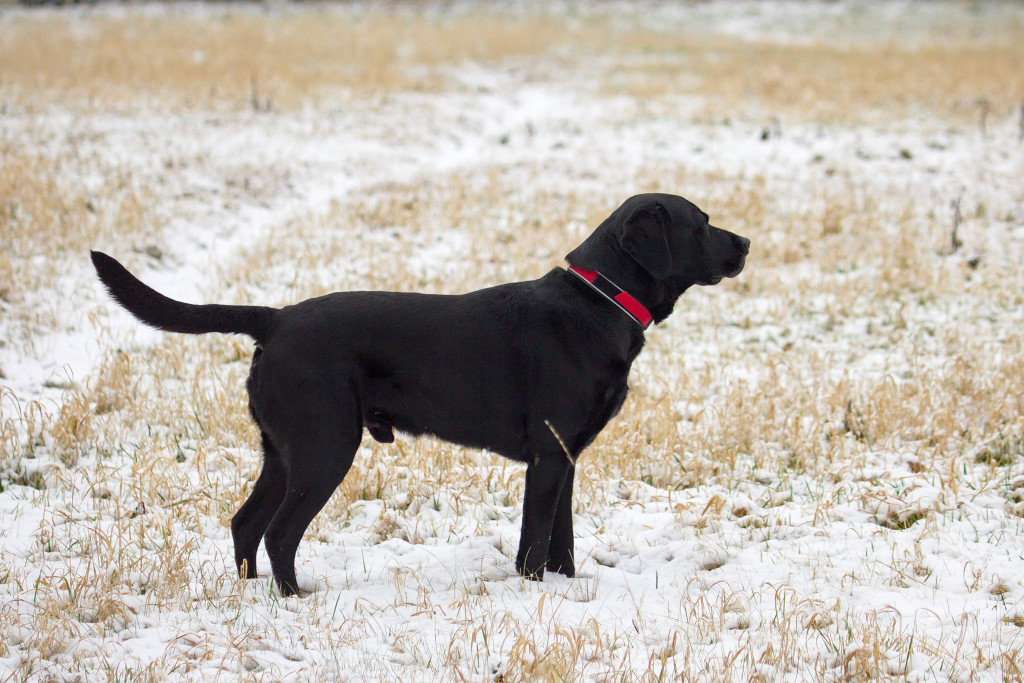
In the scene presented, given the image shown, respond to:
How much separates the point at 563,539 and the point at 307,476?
1284 mm

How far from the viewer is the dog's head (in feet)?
12.2

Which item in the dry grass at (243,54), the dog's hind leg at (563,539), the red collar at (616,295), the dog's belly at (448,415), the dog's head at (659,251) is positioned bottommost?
Result: the dog's hind leg at (563,539)

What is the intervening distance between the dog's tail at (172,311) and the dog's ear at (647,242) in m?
1.65

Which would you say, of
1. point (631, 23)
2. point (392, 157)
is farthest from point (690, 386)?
point (631, 23)

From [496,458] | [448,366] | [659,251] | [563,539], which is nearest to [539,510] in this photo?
[563,539]

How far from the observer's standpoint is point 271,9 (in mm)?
36562

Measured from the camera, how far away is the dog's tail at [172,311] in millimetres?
3412

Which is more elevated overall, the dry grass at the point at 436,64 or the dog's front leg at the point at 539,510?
the dry grass at the point at 436,64

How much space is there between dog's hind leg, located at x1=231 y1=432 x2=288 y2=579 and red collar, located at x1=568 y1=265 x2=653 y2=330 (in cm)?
168

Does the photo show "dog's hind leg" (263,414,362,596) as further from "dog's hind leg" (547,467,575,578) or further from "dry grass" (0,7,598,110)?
"dry grass" (0,7,598,110)

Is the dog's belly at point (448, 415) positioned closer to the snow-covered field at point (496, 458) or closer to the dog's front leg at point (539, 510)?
the dog's front leg at point (539, 510)

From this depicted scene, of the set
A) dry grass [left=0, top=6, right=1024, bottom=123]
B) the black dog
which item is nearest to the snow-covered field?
dry grass [left=0, top=6, right=1024, bottom=123]

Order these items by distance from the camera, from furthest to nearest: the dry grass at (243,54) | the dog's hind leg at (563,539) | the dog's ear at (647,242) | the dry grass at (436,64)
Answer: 1. the dry grass at (436,64)
2. the dry grass at (243,54)
3. the dog's hind leg at (563,539)
4. the dog's ear at (647,242)

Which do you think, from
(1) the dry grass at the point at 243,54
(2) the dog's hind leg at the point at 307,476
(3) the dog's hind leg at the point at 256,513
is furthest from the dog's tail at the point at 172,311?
(1) the dry grass at the point at 243,54
